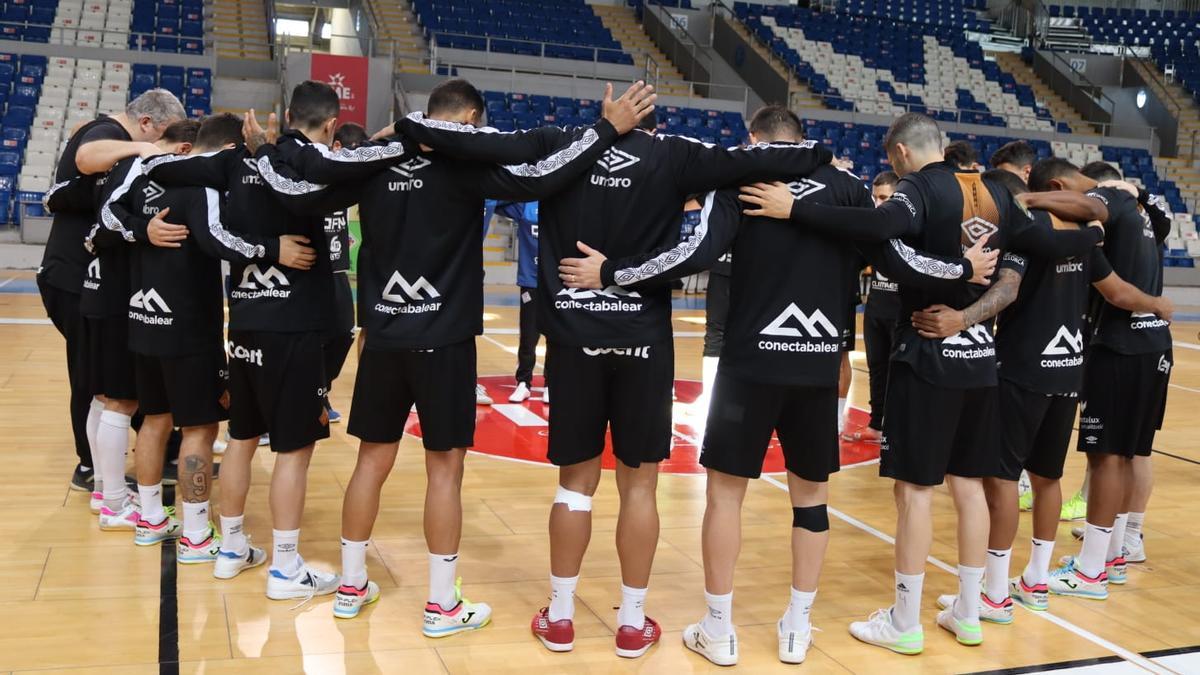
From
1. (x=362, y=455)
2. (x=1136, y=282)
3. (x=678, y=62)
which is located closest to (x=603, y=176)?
(x=362, y=455)

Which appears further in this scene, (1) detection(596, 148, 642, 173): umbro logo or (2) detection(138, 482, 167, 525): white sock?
(2) detection(138, 482, 167, 525): white sock

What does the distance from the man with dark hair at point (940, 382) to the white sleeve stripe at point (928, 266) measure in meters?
0.09

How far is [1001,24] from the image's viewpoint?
2934 cm

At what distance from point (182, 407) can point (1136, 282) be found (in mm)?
4032

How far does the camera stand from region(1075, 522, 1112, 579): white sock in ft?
14.7

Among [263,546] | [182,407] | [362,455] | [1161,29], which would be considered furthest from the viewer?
[1161,29]

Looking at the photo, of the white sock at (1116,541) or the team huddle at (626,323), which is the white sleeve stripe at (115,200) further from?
the white sock at (1116,541)

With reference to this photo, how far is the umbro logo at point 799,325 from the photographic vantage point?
140 inches

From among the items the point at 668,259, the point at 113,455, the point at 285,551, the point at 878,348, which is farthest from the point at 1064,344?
the point at 113,455

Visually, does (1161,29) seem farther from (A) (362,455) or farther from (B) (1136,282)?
(A) (362,455)

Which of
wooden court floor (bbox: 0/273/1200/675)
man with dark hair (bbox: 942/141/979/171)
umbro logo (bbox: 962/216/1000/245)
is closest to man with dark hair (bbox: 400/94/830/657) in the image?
wooden court floor (bbox: 0/273/1200/675)

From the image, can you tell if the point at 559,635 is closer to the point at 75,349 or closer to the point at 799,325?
the point at 799,325

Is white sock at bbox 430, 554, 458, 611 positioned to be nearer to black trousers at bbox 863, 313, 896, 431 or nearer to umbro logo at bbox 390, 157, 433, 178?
umbro logo at bbox 390, 157, 433, 178

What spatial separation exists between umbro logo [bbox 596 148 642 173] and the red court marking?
103 inches
